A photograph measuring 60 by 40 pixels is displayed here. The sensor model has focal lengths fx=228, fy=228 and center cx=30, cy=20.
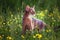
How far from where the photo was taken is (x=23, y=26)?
2.32 meters

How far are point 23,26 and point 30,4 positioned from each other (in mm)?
236

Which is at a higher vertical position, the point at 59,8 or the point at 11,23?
the point at 59,8

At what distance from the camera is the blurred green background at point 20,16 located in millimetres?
2262

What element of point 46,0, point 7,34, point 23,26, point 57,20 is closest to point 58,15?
point 57,20

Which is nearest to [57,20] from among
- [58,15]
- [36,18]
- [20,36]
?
[58,15]

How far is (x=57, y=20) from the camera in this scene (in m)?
2.41

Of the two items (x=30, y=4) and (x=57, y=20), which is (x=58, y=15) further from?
(x=30, y=4)

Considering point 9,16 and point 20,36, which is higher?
point 9,16

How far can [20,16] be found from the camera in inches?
90.8

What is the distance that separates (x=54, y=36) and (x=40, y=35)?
0.52 feet

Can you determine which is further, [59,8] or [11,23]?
[59,8]

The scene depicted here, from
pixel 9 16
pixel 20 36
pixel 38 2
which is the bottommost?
pixel 20 36

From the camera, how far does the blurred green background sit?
226 cm

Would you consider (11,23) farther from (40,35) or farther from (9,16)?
(40,35)
